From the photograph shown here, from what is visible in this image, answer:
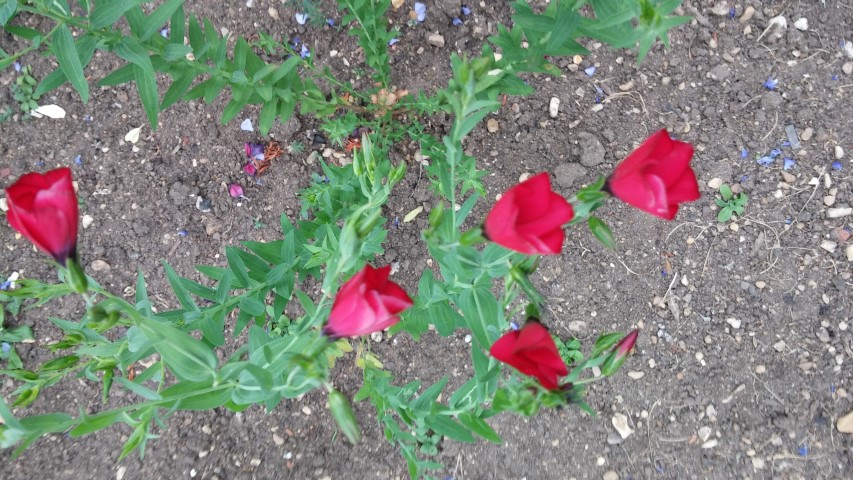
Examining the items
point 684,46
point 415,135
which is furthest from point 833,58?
point 415,135

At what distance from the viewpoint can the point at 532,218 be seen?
1.08 meters

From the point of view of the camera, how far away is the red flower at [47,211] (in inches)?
44.3

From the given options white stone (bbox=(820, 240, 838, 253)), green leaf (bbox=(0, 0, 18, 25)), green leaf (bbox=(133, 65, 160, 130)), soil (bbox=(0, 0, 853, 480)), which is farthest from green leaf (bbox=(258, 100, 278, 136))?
white stone (bbox=(820, 240, 838, 253))

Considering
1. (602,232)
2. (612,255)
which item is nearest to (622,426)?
(612,255)

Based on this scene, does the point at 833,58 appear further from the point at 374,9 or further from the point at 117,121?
the point at 117,121

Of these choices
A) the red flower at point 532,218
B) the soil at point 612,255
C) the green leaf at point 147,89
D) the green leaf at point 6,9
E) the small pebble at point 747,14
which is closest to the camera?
Result: the red flower at point 532,218

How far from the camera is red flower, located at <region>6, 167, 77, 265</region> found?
44.3 inches

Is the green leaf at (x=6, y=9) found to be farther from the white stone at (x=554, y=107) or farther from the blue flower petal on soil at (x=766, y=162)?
the blue flower petal on soil at (x=766, y=162)

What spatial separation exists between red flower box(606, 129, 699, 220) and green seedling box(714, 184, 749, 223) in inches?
60.3

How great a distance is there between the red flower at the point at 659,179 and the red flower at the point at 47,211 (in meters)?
1.00

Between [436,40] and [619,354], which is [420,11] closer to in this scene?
[436,40]

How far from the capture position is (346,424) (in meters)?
1.18

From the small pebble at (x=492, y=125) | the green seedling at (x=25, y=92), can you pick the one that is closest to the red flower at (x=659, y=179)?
the small pebble at (x=492, y=125)

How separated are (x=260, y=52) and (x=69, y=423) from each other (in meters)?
1.76
